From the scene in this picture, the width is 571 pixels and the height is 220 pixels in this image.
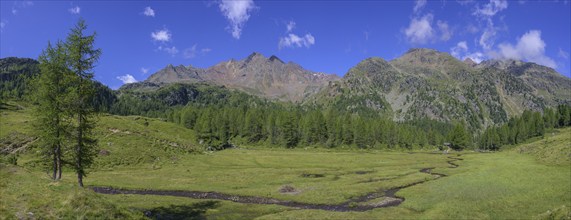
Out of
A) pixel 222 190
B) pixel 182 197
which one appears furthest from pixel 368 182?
pixel 182 197

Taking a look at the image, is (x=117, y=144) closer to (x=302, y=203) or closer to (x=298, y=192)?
(x=298, y=192)

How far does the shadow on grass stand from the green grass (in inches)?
5.0

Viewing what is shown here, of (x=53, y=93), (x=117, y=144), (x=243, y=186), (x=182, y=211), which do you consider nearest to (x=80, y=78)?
(x=53, y=93)

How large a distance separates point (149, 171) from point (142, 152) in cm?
1450

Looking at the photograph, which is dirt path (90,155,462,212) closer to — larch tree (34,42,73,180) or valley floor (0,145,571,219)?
valley floor (0,145,571,219)

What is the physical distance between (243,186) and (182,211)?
768 inches

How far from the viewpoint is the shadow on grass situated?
43156 mm

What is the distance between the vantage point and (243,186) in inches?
2554

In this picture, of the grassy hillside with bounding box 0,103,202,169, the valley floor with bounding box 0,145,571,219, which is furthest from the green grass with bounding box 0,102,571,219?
the grassy hillside with bounding box 0,103,202,169

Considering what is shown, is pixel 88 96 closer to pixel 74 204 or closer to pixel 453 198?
pixel 74 204

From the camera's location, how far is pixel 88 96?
142 ft

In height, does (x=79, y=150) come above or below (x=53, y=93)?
below

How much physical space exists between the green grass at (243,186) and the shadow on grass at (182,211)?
0.13 metres

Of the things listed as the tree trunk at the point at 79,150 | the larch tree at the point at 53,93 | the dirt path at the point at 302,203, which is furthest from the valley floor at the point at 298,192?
the larch tree at the point at 53,93
